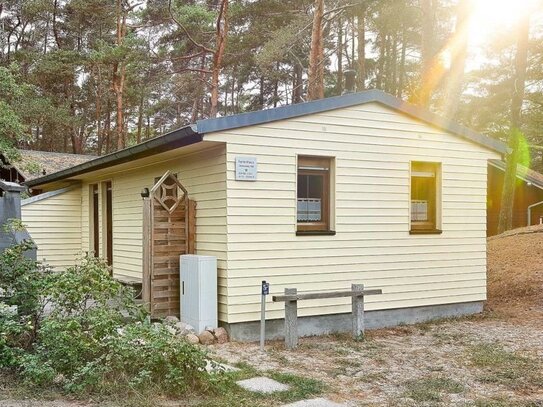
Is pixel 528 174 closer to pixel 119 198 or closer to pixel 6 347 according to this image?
pixel 119 198

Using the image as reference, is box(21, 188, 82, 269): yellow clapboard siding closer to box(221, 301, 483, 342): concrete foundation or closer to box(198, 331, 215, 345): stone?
box(198, 331, 215, 345): stone

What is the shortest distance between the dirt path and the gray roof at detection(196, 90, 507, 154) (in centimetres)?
274

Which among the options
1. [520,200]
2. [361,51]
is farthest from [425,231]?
[361,51]

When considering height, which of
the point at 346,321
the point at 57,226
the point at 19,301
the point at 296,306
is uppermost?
the point at 57,226

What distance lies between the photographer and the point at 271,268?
718cm

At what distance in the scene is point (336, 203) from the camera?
25.2 feet

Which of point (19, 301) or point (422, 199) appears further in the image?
point (422, 199)

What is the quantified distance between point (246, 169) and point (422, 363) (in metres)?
3.12

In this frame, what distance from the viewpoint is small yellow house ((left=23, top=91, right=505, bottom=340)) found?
7.00 m

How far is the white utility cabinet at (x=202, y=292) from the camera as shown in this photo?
22.5 ft

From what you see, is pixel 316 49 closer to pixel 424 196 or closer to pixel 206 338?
pixel 424 196

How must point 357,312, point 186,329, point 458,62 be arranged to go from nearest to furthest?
point 186,329, point 357,312, point 458,62

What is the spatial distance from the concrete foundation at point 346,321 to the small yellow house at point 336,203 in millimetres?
18

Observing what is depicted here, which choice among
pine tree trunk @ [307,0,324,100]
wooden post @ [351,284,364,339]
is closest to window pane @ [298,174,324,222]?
wooden post @ [351,284,364,339]
